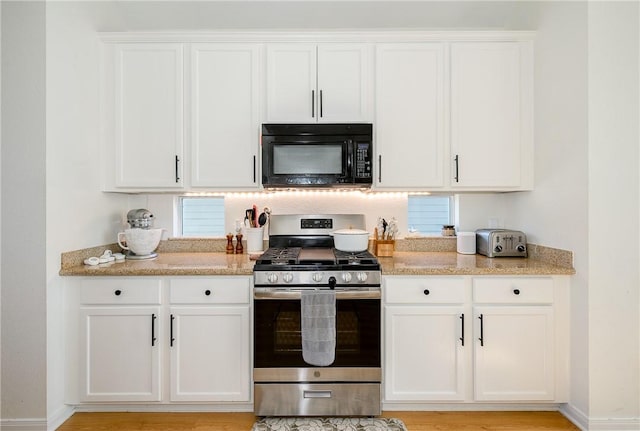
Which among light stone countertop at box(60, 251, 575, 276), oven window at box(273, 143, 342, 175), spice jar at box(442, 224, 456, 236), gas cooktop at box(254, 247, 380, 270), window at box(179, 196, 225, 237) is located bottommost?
light stone countertop at box(60, 251, 575, 276)

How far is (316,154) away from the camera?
2408 millimetres

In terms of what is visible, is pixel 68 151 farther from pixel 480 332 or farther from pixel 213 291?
pixel 480 332

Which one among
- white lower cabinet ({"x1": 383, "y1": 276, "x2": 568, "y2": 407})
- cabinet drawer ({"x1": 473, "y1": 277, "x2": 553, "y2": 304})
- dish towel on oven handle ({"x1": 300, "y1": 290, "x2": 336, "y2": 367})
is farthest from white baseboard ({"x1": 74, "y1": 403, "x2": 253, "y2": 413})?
cabinet drawer ({"x1": 473, "y1": 277, "x2": 553, "y2": 304})

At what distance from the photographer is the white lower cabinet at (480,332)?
7.01 ft

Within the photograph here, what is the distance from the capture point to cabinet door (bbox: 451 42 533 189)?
2.47m

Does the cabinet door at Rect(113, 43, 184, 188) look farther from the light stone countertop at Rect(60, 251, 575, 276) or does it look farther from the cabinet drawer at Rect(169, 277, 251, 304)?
the cabinet drawer at Rect(169, 277, 251, 304)

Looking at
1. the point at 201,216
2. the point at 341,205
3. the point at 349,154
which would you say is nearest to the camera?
the point at 349,154

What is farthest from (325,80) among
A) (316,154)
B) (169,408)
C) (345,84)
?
(169,408)

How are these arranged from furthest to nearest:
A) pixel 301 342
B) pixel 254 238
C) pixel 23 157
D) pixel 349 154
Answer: pixel 254 238
pixel 349 154
pixel 301 342
pixel 23 157

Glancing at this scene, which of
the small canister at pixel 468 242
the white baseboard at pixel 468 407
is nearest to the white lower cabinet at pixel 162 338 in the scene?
the white baseboard at pixel 468 407

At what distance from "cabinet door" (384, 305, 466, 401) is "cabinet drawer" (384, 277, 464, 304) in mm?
43

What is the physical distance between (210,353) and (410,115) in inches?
81.4

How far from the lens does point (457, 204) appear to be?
9.70ft

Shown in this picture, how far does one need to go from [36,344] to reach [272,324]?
4.49ft
